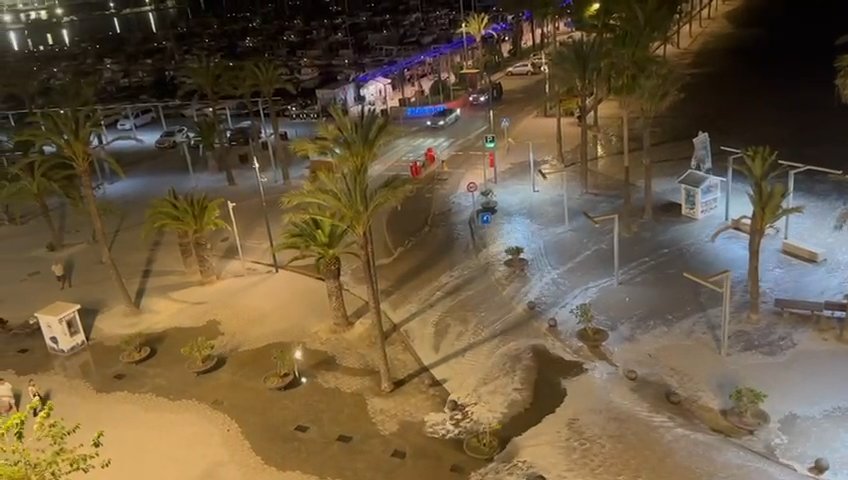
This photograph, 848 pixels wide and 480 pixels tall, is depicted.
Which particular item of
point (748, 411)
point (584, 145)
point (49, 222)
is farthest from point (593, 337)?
point (49, 222)

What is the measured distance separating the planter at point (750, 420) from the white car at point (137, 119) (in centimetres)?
4971

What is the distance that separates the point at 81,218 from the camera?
40125 millimetres

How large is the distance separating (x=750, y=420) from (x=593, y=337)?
5643 mm

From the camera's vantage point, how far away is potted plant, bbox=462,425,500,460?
63.6 feet

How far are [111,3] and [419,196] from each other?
177 m

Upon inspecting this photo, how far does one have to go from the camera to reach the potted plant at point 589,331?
23.7m

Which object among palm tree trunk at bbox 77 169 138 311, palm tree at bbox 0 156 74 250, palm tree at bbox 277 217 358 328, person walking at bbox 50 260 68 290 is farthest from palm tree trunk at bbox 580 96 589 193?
person walking at bbox 50 260 68 290

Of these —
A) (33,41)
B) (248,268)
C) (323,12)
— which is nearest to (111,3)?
(33,41)

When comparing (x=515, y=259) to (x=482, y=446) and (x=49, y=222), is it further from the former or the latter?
(x=49, y=222)

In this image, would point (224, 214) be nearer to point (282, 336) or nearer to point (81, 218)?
point (81, 218)

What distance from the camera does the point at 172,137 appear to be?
53281 mm

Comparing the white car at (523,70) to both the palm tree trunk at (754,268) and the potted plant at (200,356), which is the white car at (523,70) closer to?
the palm tree trunk at (754,268)

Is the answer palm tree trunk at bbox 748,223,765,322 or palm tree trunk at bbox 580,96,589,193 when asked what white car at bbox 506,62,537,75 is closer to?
palm tree trunk at bbox 580,96,589,193

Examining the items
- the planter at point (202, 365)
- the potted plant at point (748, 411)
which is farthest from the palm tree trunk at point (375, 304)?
the potted plant at point (748, 411)
